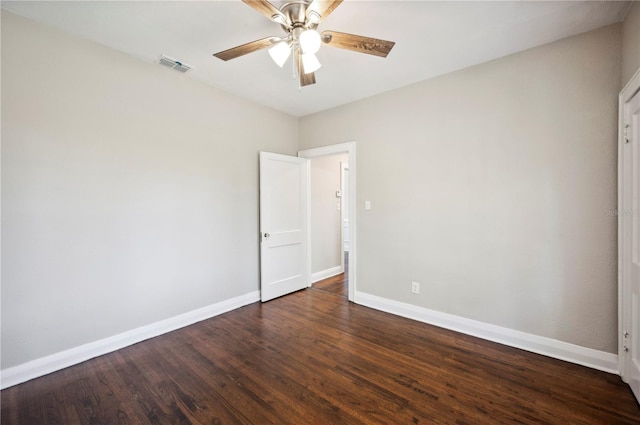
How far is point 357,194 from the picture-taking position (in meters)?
3.54

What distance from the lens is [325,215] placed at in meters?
4.75

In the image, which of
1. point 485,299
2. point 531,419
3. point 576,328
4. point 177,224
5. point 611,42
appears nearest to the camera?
point 531,419

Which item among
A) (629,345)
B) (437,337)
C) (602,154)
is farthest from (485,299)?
(602,154)

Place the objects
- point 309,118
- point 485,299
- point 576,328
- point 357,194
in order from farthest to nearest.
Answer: point 309,118 < point 357,194 < point 485,299 < point 576,328

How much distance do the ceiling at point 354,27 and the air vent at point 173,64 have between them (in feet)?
0.18

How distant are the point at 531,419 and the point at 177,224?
3.32 m

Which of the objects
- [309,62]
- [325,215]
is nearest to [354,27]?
[309,62]

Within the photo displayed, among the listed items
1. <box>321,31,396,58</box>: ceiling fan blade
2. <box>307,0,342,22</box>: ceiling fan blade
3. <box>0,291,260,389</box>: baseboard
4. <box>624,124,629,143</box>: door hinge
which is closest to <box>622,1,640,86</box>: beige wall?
<box>624,124,629,143</box>: door hinge

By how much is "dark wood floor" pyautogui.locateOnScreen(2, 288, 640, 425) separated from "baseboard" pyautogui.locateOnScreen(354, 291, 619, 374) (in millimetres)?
85

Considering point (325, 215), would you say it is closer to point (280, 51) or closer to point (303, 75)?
Answer: point (303, 75)

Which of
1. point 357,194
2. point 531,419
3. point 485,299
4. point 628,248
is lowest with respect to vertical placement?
point 531,419

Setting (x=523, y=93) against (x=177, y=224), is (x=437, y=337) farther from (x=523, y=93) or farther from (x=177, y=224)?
(x=177, y=224)

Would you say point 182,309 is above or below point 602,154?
below

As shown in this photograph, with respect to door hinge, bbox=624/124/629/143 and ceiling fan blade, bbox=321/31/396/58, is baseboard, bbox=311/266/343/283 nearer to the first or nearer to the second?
ceiling fan blade, bbox=321/31/396/58
